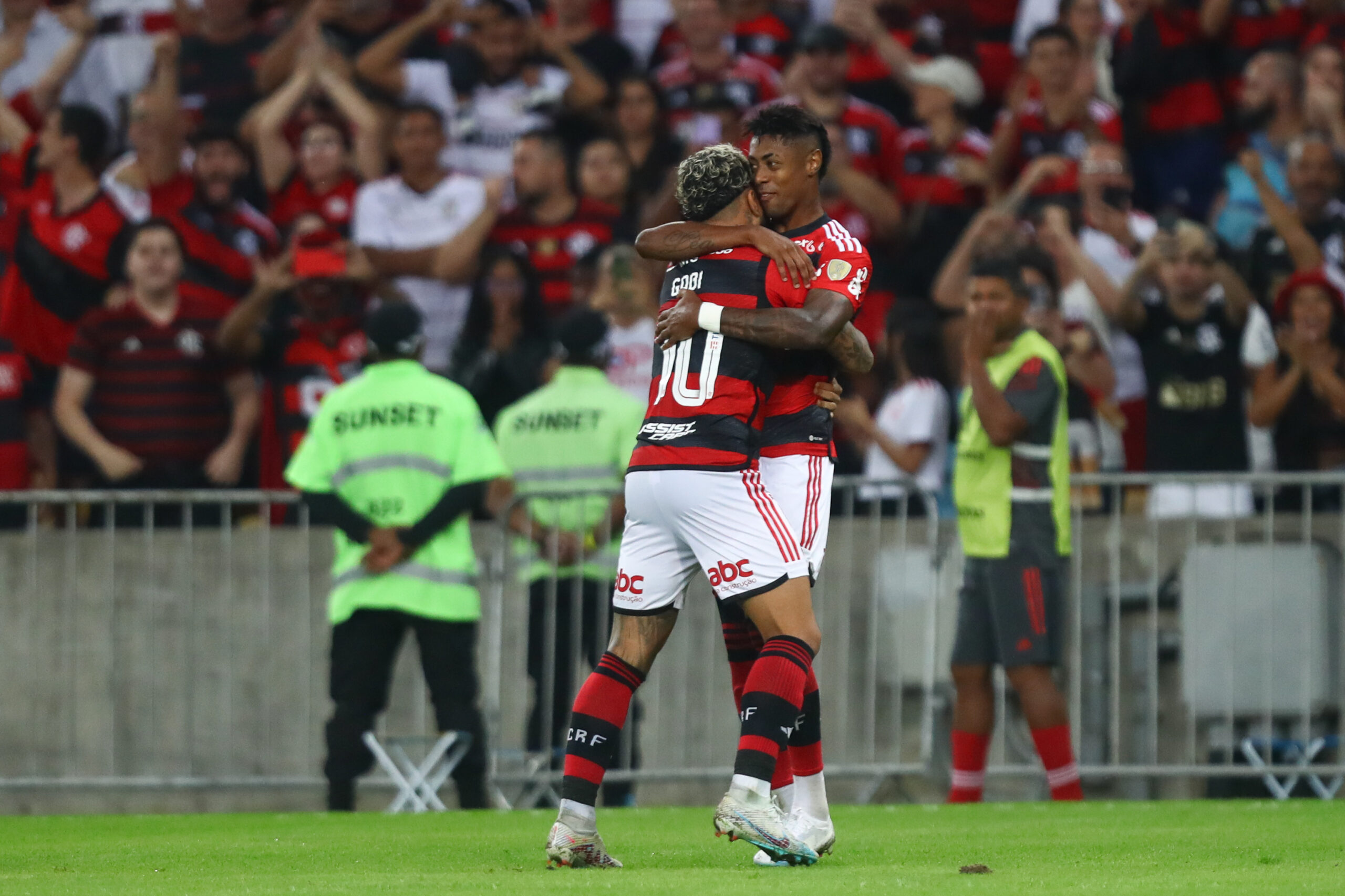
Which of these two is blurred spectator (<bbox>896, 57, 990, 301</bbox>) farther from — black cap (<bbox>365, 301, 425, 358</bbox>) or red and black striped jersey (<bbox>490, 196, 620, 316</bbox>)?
black cap (<bbox>365, 301, 425, 358</bbox>)

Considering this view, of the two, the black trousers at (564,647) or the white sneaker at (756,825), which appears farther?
the black trousers at (564,647)

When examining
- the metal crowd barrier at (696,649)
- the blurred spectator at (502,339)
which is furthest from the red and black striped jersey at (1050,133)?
the blurred spectator at (502,339)

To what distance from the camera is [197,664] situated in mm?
11609

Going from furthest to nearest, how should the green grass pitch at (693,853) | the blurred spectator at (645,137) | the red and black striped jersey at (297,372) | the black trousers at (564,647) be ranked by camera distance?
the blurred spectator at (645,137) → the red and black striped jersey at (297,372) → the black trousers at (564,647) → the green grass pitch at (693,853)

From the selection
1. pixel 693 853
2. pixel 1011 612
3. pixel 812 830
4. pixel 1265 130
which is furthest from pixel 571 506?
pixel 1265 130

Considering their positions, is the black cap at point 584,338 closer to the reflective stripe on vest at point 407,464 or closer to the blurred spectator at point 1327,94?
the reflective stripe on vest at point 407,464

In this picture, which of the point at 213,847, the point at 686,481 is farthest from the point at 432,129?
the point at 686,481

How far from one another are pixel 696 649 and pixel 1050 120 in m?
4.55

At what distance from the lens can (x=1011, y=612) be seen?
945 centimetres

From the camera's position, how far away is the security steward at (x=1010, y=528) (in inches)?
373

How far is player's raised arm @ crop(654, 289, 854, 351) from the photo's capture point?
20.7 ft

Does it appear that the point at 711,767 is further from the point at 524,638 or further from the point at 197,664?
the point at 197,664

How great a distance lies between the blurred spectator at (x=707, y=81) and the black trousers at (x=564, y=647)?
389 centimetres

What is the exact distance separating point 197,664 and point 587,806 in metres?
5.85
